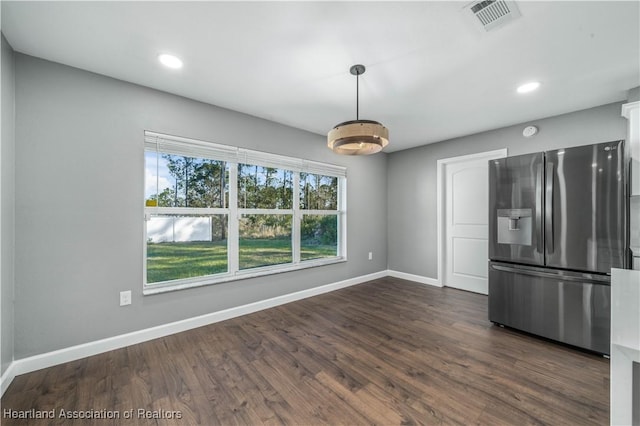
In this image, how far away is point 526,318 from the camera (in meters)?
2.65

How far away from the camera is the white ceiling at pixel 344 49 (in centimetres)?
165

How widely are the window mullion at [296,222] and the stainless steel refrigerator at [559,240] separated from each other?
242 cm

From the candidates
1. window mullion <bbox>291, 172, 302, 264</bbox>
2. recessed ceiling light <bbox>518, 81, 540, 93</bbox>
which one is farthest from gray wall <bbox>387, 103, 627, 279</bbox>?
window mullion <bbox>291, 172, 302, 264</bbox>

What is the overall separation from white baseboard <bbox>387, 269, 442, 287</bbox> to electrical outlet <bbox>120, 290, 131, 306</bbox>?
4158 mm

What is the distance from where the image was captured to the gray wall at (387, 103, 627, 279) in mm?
3038

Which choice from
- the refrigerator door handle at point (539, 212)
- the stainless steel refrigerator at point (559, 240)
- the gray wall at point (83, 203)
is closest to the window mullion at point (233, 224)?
the gray wall at point (83, 203)

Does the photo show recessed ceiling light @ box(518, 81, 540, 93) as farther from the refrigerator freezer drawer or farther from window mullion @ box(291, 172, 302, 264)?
window mullion @ box(291, 172, 302, 264)

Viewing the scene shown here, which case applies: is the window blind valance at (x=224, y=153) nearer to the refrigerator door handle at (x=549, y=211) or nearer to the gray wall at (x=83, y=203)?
the gray wall at (x=83, y=203)

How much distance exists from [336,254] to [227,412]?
2988 mm

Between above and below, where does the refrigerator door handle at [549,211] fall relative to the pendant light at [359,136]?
below

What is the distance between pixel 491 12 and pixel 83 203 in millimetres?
3374

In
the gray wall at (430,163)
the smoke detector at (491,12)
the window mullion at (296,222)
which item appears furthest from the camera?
the window mullion at (296,222)

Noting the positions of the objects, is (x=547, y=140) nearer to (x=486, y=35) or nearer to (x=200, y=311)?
(x=486, y=35)

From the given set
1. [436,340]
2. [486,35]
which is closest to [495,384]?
[436,340]
